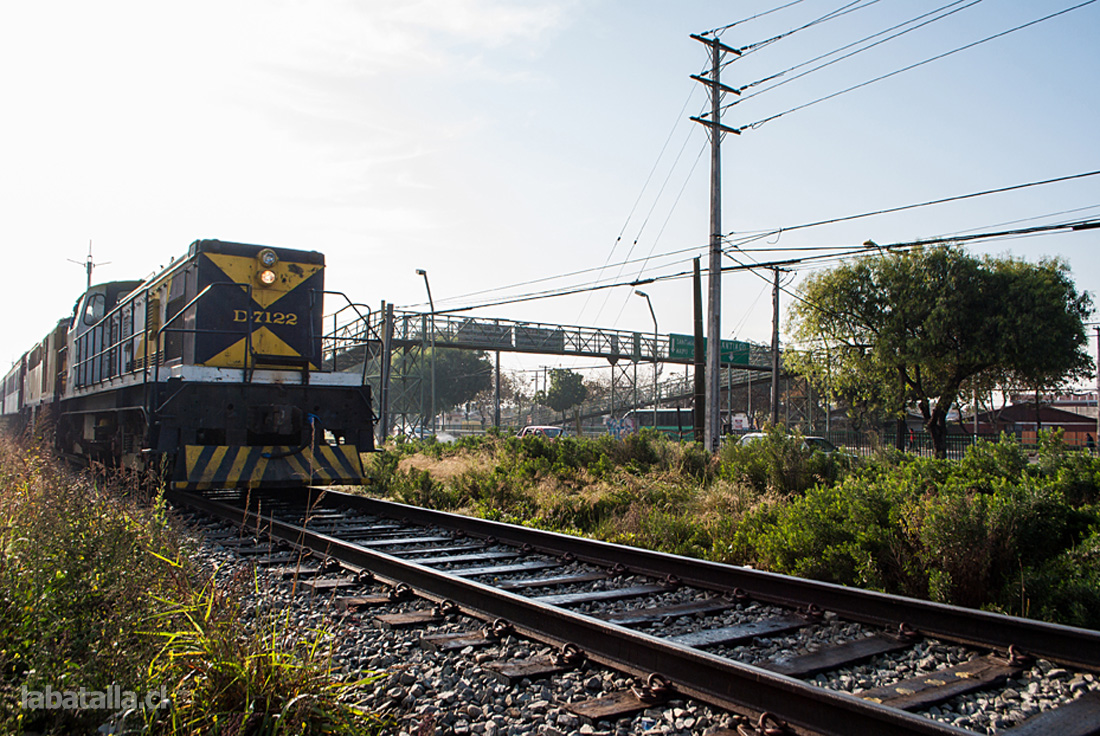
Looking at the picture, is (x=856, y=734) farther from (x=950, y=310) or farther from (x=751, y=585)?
(x=950, y=310)

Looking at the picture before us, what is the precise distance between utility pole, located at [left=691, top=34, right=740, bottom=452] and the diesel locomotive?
27.0 feet

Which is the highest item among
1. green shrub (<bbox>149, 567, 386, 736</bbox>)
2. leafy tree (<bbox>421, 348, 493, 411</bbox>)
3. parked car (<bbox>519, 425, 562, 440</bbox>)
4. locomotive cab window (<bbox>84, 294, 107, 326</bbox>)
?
leafy tree (<bbox>421, 348, 493, 411</bbox>)

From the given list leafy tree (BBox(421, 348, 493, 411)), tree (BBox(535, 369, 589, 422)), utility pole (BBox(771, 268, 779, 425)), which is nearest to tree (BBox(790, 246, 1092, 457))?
utility pole (BBox(771, 268, 779, 425))

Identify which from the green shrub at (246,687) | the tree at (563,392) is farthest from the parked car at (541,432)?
the tree at (563,392)

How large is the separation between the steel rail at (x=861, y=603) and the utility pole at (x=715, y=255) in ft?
30.9

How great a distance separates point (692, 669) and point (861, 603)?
1.64m

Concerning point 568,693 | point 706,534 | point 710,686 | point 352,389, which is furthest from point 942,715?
point 352,389

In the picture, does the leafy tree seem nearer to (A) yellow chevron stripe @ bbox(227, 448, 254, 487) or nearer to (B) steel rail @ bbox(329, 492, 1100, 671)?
(A) yellow chevron stripe @ bbox(227, 448, 254, 487)

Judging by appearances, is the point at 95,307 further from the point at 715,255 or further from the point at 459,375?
the point at 459,375

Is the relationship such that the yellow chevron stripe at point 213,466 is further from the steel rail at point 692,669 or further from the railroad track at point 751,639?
the steel rail at point 692,669

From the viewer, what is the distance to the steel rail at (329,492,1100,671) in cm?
357

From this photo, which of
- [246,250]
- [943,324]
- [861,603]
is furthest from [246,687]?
[943,324]

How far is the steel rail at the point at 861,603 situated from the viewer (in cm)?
357

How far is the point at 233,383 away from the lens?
8.59 m
